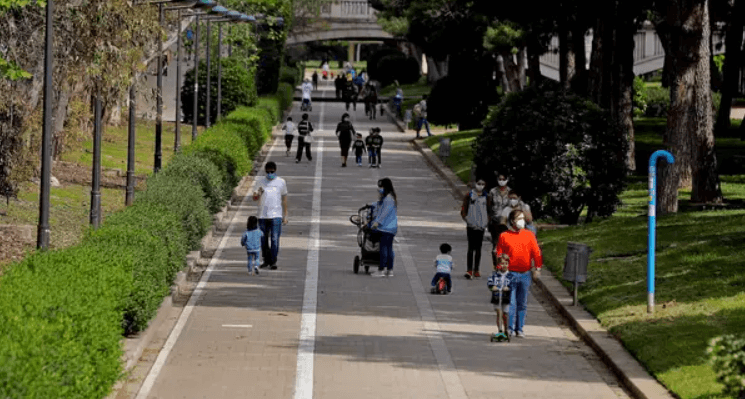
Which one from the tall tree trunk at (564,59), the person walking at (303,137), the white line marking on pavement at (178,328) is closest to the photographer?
the white line marking on pavement at (178,328)

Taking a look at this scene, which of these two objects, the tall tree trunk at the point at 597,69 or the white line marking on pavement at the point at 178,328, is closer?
the white line marking on pavement at the point at 178,328

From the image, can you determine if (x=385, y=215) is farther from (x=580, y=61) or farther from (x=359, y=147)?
(x=359, y=147)

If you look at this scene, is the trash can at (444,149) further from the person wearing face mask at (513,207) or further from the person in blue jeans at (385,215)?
the person wearing face mask at (513,207)

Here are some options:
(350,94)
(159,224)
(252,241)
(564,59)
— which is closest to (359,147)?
(564,59)

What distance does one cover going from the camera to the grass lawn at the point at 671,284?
1578cm

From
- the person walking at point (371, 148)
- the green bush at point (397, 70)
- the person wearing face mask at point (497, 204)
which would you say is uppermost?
the green bush at point (397, 70)

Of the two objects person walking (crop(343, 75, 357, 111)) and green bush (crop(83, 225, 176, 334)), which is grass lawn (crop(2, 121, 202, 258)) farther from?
person walking (crop(343, 75, 357, 111))

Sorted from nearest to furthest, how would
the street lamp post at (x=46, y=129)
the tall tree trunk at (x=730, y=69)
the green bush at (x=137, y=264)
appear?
the green bush at (x=137, y=264)
the street lamp post at (x=46, y=129)
the tall tree trunk at (x=730, y=69)

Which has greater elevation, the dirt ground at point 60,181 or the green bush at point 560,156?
the green bush at point 560,156

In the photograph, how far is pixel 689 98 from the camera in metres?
30.8

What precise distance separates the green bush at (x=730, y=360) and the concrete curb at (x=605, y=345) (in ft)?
12.9

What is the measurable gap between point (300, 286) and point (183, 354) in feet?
19.4

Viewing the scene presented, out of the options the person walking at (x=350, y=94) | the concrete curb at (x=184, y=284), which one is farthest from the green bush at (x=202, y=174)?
the person walking at (x=350, y=94)

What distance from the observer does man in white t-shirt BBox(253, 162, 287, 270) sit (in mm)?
23750
